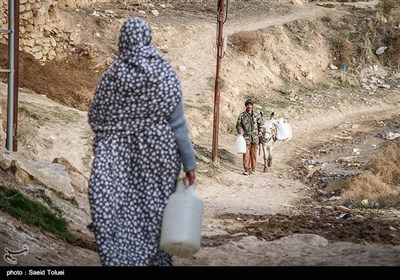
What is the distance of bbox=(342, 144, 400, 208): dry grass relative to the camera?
1170cm

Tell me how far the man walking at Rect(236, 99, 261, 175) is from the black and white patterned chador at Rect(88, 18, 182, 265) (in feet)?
32.3

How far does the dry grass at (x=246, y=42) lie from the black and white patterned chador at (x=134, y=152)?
18429mm

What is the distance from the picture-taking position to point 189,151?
5.03 m

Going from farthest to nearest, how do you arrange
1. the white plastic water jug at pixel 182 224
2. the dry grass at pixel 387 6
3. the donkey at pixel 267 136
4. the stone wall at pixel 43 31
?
1. the dry grass at pixel 387 6
2. the stone wall at pixel 43 31
3. the donkey at pixel 267 136
4. the white plastic water jug at pixel 182 224

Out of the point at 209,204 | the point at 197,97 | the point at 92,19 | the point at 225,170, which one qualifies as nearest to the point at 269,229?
the point at 209,204

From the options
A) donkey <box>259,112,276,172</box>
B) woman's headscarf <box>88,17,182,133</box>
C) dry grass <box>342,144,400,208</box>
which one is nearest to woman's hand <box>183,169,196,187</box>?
woman's headscarf <box>88,17,182,133</box>

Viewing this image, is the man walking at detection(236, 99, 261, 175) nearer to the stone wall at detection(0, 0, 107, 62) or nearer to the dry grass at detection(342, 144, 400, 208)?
the dry grass at detection(342, 144, 400, 208)

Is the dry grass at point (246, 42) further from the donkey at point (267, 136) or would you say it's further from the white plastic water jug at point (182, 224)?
the white plastic water jug at point (182, 224)

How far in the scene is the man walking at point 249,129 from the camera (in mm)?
14883

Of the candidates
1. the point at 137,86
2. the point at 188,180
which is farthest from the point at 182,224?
the point at 137,86

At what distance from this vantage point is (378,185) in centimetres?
1289

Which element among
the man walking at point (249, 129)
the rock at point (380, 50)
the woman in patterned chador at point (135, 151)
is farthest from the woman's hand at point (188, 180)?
the rock at point (380, 50)
